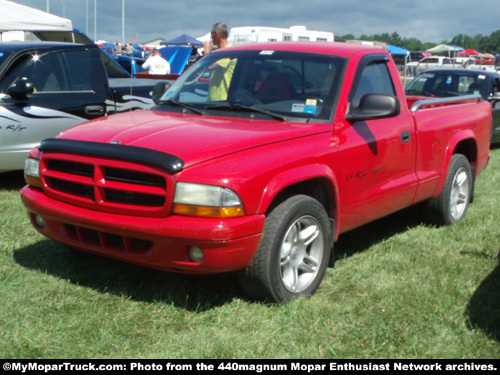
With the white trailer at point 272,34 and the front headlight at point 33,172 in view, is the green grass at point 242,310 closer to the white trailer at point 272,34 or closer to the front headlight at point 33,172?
the front headlight at point 33,172

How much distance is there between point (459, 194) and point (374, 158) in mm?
2004

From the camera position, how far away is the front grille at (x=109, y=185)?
355cm

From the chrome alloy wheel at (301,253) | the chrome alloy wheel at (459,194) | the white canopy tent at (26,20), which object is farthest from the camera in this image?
the white canopy tent at (26,20)

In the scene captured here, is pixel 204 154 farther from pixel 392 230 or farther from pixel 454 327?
pixel 392 230

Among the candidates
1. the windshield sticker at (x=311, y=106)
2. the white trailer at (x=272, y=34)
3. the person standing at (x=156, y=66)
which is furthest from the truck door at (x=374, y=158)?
the white trailer at (x=272, y=34)

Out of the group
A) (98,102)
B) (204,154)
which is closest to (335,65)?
(204,154)

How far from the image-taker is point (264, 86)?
15.4ft

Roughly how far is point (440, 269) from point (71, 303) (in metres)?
2.64

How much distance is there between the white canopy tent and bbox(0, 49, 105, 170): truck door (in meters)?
4.84

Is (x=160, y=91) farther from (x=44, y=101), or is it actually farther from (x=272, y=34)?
(x=272, y=34)

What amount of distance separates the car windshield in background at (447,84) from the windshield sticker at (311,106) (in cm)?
667

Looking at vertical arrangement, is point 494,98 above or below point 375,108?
below

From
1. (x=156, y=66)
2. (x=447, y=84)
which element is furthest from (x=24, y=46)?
(x=156, y=66)
